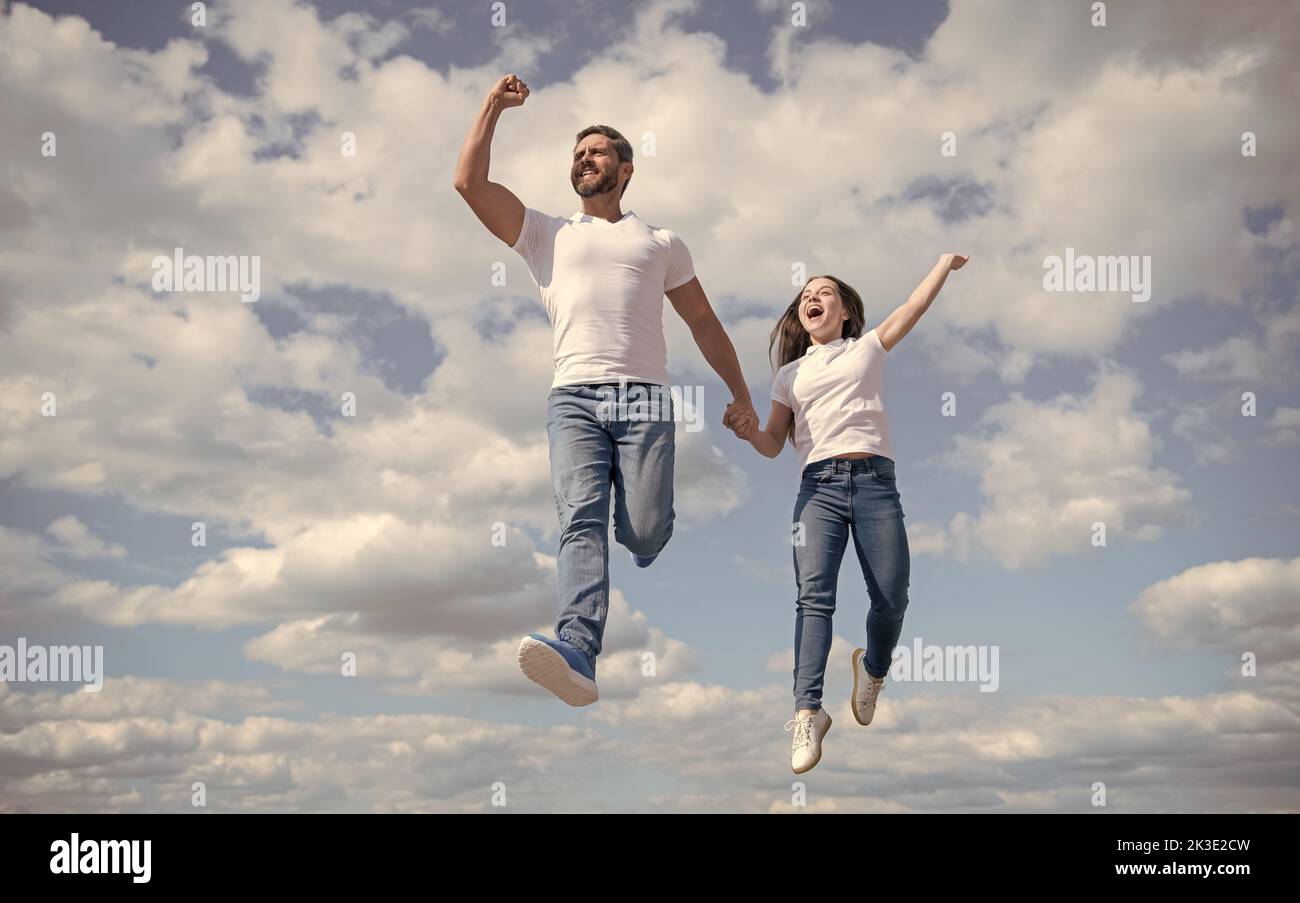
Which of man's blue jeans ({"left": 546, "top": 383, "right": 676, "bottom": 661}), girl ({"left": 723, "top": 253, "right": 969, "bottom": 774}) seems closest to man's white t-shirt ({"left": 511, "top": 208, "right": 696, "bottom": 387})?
man's blue jeans ({"left": 546, "top": 383, "right": 676, "bottom": 661})

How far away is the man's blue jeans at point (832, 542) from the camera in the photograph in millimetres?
7531

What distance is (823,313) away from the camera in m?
8.20

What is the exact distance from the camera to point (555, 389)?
6.93 meters

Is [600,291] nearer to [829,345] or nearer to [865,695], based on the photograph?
[829,345]

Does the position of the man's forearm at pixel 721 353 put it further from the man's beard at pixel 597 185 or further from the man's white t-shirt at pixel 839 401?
the man's beard at pixel 597 185

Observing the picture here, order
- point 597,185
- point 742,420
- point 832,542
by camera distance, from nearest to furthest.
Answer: point 597,185 < point 832,542 < point 742,420

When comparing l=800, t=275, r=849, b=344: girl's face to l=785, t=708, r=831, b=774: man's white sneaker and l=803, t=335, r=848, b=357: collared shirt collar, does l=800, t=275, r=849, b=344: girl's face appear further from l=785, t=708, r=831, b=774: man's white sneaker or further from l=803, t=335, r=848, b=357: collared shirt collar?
l=785, t=708, r=831, b=774: man's white sneaker

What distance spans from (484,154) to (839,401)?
288 centimetres

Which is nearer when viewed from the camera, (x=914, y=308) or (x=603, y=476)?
(x=603, y=476)

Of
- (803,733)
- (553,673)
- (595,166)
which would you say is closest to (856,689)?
(803,733)

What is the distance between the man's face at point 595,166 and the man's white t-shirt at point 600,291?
19cm

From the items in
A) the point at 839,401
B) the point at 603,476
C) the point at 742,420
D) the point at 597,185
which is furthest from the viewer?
the point at 742,420

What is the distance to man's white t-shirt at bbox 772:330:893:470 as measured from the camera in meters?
7.70

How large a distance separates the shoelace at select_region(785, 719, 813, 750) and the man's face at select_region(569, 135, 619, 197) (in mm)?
3727
